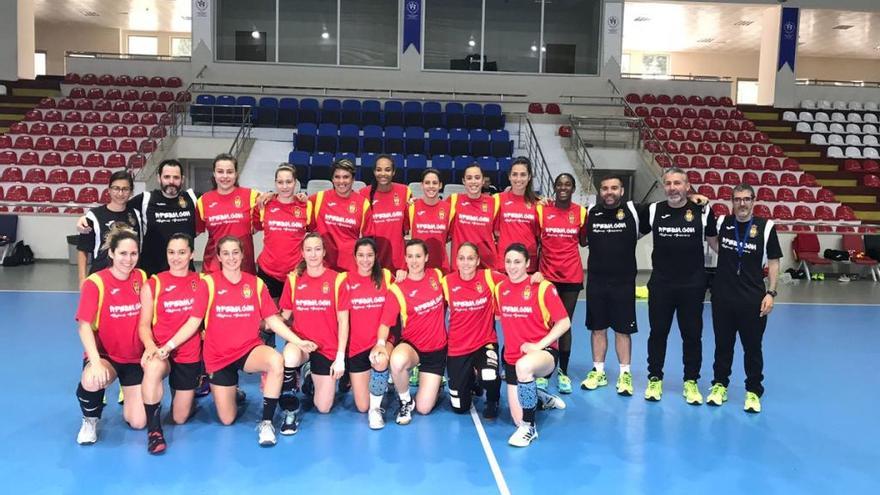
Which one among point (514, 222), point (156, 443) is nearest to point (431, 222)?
point (514, 222)


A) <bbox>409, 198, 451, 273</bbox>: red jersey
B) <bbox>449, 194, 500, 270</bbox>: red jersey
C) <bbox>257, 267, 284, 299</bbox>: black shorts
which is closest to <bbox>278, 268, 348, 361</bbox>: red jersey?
<bbox>257, 267, 284, 299</bbox>: black shorts

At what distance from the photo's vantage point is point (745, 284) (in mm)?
4465

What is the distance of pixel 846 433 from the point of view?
4246 mm

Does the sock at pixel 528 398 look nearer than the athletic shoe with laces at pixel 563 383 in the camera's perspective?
Yes

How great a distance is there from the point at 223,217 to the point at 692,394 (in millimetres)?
3507

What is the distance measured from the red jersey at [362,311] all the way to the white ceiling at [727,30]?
16250 millimetres

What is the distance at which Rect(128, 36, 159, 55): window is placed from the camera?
79.3ft

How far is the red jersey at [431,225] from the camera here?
490cm

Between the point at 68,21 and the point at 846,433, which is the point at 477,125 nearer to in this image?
the point at 846,433

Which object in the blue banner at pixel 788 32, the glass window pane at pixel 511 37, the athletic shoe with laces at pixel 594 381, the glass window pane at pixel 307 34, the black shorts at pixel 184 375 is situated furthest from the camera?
the blue banner at pixel 788 32

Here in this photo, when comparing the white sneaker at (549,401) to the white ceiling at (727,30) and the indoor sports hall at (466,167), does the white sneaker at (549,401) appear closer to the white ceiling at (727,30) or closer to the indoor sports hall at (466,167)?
the indoor sports hall at (466,167)

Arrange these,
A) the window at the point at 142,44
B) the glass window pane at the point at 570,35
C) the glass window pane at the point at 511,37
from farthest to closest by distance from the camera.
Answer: the window at the point at 142,44 → the glass window pane at the point at 570,35 → the glass window pane at the point at 511,37

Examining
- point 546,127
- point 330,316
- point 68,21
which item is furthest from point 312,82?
point 330,316

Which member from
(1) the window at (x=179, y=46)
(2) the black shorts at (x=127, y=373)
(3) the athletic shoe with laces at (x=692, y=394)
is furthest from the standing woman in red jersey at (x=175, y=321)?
(1) the window at (x=179, y=46)
